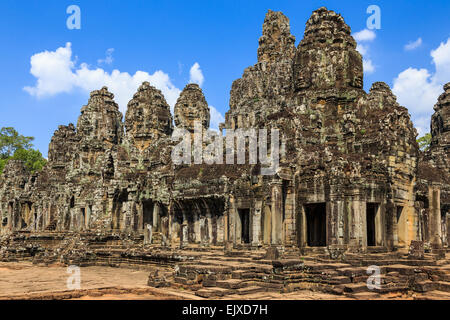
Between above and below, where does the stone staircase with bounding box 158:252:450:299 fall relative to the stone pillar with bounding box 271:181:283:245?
below

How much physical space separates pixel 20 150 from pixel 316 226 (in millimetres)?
49473

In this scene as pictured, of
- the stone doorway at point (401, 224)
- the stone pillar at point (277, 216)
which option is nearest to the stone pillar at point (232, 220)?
the stone pillar at point (277, 216)

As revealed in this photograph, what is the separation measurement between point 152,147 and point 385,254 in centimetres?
2020

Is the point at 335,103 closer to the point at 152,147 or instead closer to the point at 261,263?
the point at 261,263

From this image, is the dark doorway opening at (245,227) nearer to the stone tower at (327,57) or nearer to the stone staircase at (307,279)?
the stone tower at (327,57)

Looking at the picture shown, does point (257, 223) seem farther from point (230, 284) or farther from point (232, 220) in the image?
point (230, 284)

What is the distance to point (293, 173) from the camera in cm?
1648

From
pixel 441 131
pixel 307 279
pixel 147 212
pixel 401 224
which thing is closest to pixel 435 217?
pixel 401 224

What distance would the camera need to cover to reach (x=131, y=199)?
2603cm

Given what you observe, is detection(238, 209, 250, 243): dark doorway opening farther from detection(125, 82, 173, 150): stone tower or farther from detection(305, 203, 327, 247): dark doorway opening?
detection(125, 82, 173, 150): stone tower

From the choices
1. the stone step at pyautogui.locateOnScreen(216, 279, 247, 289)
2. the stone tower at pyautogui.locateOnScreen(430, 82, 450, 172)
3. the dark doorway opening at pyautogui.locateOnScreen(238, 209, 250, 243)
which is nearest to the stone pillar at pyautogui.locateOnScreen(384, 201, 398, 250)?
the dark doorway opening at pyautogui.locateOnScreen(238, 209, 250, 243)

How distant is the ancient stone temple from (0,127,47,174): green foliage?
22.3 meters

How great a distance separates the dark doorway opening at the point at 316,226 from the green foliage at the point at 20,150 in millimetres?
47514

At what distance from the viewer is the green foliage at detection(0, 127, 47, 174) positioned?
190 feet
